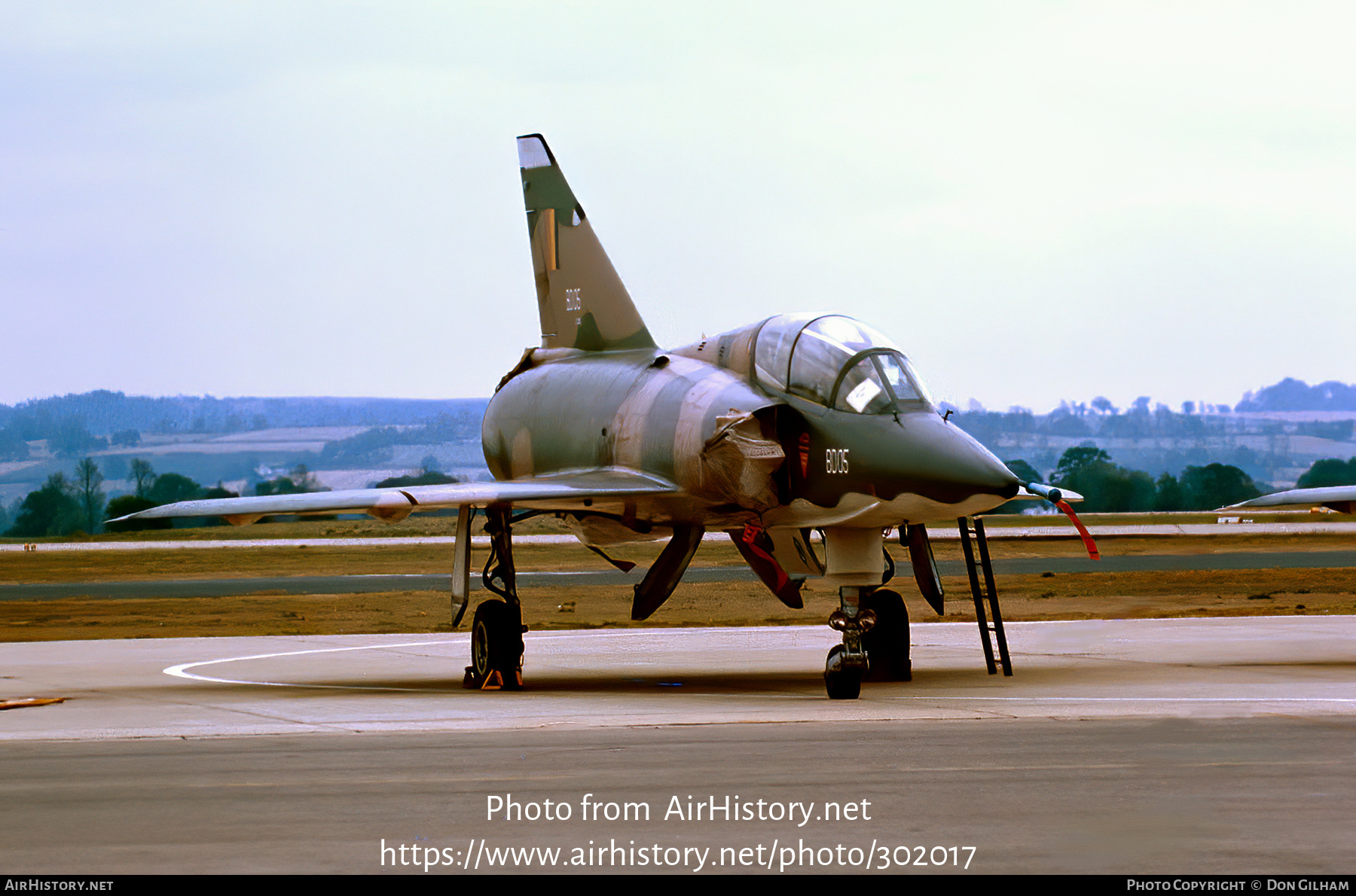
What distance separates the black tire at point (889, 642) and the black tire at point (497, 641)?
3836 millimetres

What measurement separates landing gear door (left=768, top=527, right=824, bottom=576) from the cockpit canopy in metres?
2.60

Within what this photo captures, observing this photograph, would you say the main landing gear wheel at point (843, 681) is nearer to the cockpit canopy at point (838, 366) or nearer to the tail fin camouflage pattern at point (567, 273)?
the cockpit canopy at point (838, 366)

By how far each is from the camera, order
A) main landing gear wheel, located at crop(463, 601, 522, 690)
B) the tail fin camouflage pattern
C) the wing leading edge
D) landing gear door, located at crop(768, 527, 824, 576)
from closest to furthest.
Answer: the wing leading edge → main landing gear wheel, located at crop(463, 601, 522, 690) → landing gear door, located at crop(768, 527, 824, 576) → the tail fin camouflage pattern

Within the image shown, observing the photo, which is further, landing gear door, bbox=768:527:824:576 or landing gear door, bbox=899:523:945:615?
landing gear door, bbox=768:527:824:576

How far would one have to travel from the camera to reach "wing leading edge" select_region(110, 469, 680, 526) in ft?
54.3

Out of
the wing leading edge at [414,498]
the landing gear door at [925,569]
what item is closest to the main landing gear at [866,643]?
the landing gear door at [925,569]

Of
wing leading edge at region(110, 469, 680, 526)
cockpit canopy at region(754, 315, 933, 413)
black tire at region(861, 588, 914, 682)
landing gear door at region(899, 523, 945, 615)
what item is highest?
cockpit canopy at region(754, 315, 933, 413)

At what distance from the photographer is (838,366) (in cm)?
1584

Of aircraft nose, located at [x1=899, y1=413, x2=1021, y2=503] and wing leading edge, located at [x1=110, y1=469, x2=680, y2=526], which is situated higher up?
aircraft nose, located at [x1=899, y1=413, x2=1021, y2=503]

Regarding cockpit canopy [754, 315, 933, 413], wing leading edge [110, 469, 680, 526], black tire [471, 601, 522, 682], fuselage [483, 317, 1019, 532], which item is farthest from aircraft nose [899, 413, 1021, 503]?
black tire [471, 601, 522, 682]

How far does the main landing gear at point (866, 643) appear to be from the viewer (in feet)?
49.3

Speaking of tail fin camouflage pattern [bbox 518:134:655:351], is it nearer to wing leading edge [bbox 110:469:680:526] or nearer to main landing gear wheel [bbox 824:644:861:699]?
wing leading edge [bbox 110:469:680:526]
